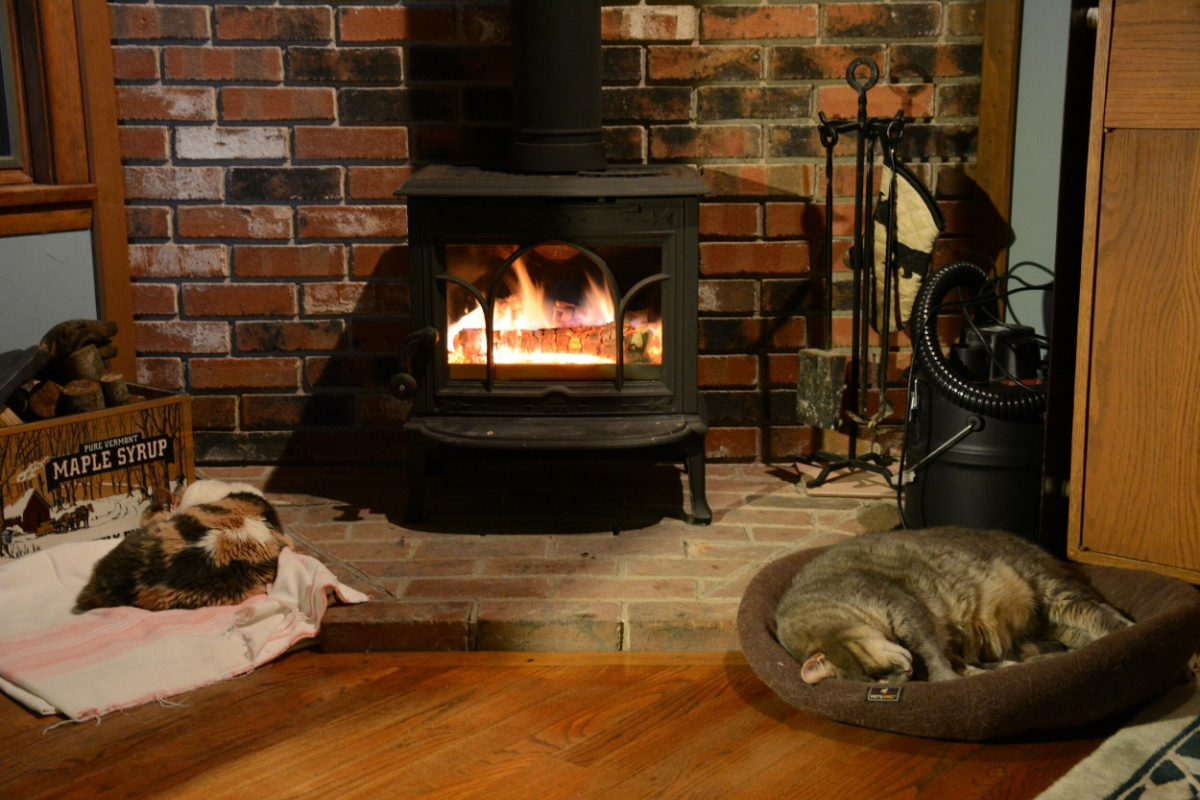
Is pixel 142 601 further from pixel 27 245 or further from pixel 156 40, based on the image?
pixel 156 40

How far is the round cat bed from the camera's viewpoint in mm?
1922

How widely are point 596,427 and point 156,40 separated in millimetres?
1564

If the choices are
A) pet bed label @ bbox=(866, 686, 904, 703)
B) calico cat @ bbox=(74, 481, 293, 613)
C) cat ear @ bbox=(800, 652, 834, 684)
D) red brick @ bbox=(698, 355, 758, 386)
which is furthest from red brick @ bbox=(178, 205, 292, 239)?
pet bed label @ bbox=(866, 686, 904, 703)

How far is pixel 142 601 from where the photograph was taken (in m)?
2.44

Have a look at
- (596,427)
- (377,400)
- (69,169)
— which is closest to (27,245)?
(69,169)

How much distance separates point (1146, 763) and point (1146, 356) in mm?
659

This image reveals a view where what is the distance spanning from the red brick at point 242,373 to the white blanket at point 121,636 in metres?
0.80

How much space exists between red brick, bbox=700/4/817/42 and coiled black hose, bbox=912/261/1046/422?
0.82 m

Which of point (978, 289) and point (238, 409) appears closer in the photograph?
point (978, 289)

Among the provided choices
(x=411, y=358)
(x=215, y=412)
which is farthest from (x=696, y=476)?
(x=215, y=412)

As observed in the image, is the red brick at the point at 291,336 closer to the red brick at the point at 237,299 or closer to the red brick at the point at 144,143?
the red brick at the point at 237,299

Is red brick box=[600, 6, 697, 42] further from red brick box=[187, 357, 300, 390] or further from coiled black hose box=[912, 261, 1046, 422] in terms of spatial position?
red brick box=[187, 357, 300, 390]

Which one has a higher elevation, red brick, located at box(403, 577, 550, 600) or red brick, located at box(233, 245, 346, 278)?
red brick, located at box(233, 245, 346, 278)

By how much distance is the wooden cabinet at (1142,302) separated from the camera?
1.95 m
